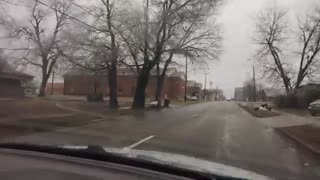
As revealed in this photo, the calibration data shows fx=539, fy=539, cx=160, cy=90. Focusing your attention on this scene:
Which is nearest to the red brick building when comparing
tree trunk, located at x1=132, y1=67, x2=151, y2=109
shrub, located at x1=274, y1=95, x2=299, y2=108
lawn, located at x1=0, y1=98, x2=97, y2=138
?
shrub, located at x1=274, y1=95, x2=299, y2=108

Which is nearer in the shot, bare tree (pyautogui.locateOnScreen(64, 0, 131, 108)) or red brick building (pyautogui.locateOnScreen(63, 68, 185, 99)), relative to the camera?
bare tree (pyautogui.locateOnScreen(64, 0, 131, 108))

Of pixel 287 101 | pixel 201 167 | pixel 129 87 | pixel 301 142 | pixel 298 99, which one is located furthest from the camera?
pixel 129 87

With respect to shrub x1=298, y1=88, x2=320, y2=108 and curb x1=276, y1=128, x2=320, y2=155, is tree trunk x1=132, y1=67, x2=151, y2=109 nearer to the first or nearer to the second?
shrub x1=298, y1=88, x2=320, y2=108

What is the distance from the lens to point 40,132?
2097 cm

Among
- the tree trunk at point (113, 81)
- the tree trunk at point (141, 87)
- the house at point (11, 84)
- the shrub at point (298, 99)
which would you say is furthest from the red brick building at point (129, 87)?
the tree trunk at point (141, 87)

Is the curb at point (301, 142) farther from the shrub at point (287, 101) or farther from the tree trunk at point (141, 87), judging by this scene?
the shrub at point (287, 101)

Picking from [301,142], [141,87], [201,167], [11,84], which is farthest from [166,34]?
[201,167]

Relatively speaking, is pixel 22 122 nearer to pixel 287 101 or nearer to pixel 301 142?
pixel 301 142

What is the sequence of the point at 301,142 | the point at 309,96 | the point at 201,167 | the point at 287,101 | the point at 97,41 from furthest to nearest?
the point at 287,101 → the point at 309,96 → the point at 97,41 → the point at 301,142 → the point at 201,167

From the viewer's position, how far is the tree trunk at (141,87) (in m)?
47.2

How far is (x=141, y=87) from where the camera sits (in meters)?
49.0

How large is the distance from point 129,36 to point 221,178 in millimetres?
40518

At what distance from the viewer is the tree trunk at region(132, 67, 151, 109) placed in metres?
47.2

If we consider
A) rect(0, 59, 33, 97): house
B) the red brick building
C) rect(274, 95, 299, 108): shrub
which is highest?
the red brick building
